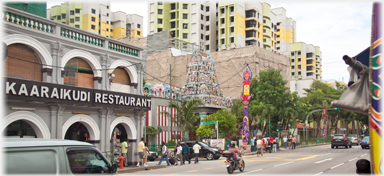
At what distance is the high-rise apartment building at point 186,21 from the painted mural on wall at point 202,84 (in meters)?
40.5

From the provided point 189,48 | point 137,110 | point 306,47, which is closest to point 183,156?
point 137,110

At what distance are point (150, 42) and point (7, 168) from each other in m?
55.7

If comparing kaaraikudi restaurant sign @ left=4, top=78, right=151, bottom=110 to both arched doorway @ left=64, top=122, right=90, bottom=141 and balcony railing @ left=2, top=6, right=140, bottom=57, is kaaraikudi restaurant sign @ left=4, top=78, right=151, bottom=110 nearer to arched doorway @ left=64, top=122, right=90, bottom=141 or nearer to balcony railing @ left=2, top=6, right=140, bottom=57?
balcony railing @ left=2, top=6, right=140, bottom=57

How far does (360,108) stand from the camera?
557 centimetres

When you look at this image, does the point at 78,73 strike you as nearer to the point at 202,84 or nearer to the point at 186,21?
the point at 202,84

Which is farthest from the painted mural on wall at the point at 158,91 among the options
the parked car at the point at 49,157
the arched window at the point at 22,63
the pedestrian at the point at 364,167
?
the pedestrian at the point at 364,167

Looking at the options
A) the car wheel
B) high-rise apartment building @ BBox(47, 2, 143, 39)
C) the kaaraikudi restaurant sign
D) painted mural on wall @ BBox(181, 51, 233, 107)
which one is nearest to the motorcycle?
the kaaraikudi restaurant sign

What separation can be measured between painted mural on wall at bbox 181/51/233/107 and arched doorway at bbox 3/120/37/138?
23919 millimetres

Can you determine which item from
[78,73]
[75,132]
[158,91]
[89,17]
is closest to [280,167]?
[78,73]

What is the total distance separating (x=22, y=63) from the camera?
17125mm

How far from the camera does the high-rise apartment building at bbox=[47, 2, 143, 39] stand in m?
86.6

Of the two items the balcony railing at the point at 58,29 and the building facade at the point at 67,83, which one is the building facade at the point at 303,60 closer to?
the building facade at the point at 67,83

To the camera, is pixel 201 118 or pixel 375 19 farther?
pixel 201 118

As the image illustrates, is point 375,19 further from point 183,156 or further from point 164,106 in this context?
point 164,106
